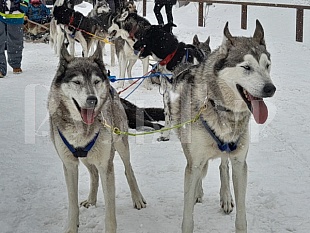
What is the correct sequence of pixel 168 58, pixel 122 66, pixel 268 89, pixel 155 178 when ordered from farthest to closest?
pixel 122 66 < pixel 168 58 < pixel 155 178 < pixel 268 89

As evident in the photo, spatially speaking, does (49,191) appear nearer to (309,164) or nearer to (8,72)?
(309,164)

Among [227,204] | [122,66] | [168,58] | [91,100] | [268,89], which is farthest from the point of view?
[122,66]

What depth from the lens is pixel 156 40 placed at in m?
4.90

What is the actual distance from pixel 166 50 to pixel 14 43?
10.1 ft

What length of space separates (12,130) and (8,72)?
10.3 ft

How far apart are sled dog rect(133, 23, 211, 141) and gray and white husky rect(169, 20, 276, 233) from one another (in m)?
1.81

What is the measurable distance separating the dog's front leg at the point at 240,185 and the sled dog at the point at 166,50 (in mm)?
1807

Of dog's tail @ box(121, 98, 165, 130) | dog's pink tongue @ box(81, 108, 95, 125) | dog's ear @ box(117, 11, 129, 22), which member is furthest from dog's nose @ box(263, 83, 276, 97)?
dog's ear @ box(117, 11, 129, 22)

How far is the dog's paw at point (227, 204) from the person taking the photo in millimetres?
2695

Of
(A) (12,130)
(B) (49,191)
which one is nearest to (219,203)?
(B) (49,191)

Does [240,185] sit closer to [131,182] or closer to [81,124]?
[131,182]

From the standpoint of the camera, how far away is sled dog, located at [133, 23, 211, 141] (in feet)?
14.3

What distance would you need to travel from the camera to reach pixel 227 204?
2.71m

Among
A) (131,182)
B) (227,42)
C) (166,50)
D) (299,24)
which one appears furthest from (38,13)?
(227,42)
